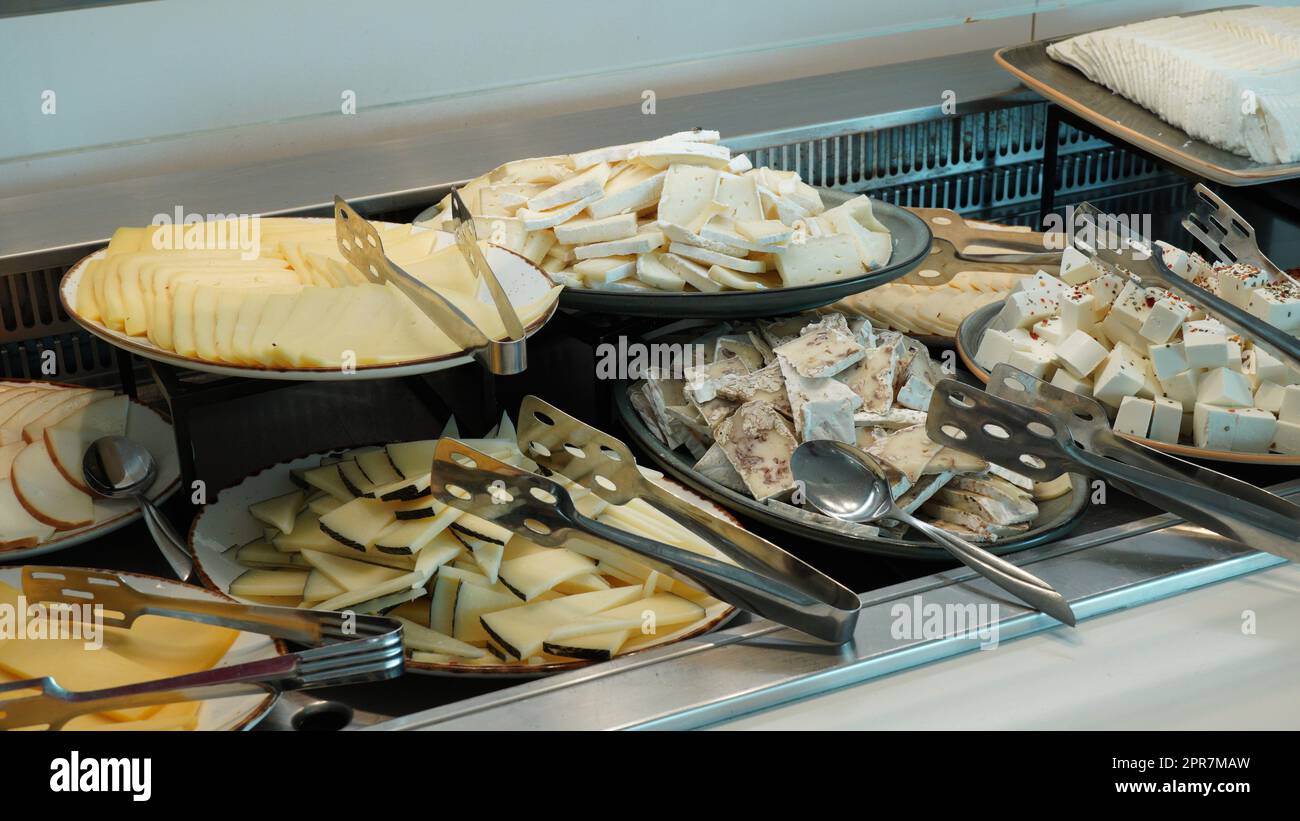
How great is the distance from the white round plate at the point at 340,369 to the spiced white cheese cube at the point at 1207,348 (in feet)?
2.07

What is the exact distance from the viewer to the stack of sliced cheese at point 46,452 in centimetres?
107

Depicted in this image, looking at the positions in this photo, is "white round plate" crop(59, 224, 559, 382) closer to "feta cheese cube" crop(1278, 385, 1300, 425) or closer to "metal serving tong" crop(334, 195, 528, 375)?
"metal serving tong" crop(334, 195, 528, 375)

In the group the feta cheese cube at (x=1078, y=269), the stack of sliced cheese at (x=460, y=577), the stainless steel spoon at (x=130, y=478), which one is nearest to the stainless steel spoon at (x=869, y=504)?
the stack of sliced cheese at (x=460, y=577)

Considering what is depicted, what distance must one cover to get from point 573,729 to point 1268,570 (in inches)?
23.8

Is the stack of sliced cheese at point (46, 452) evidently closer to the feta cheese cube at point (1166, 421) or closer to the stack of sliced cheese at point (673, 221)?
the stack of sliced cheese at point (673, 221)

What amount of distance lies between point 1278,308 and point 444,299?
845 mm

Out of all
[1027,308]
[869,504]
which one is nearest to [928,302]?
[1027,308]

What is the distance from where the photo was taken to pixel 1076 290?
4.21 feet

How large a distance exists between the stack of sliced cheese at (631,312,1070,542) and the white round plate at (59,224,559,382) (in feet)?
0.54

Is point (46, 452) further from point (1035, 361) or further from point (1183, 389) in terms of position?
point (1183, 389)

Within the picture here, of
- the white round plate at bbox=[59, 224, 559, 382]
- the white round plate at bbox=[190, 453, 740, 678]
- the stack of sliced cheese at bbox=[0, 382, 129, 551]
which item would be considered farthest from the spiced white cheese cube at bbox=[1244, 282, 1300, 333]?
the stack of sliced cheese at bbox=[0, 382, 129, 551]

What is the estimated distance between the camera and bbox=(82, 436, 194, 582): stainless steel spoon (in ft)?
3.46

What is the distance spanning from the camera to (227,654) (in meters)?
0.85
